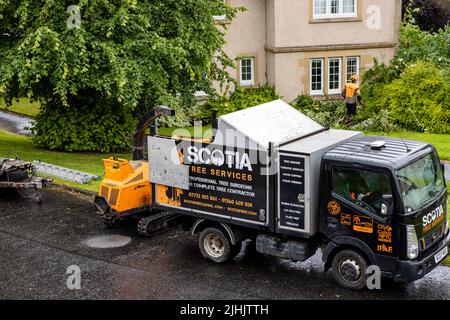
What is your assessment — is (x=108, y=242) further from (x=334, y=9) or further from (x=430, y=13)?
(x=430, y=13)

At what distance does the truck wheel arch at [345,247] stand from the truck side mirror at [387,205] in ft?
2.20

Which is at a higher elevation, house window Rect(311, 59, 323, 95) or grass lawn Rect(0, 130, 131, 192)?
house window Rect(311, 59, 323, 95)

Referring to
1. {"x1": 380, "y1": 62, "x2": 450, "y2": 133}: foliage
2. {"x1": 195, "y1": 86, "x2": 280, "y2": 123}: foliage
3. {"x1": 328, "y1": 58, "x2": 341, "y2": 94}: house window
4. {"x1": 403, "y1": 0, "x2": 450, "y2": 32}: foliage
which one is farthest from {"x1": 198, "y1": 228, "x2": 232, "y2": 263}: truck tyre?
{"x1": 403, "y1": 0, "x2": 450, "y2": 32}: foliage

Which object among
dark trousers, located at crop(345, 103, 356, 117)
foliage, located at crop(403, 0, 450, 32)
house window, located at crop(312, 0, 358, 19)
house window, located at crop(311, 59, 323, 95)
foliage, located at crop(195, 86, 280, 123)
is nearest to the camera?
dark trousers, located at crop(345, 103, 356, 117)

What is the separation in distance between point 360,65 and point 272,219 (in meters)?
17.6

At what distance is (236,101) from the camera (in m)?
26.6

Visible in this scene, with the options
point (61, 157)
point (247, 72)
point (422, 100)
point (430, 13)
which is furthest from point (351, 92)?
point (430, 13)

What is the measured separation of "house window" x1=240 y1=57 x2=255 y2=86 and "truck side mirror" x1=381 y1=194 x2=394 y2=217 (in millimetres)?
18490

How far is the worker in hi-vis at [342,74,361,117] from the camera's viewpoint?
23000 mm

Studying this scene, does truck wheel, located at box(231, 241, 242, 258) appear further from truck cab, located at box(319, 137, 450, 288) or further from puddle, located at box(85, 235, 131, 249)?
puddle, located at box(85, 235, 131, 249)

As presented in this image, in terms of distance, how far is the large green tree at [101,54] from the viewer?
18.0 m

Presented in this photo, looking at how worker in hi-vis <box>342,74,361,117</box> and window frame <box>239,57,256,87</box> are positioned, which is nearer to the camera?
worker in hi-vis <box>342,74,361,117</box>

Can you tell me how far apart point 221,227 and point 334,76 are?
1671 cm
